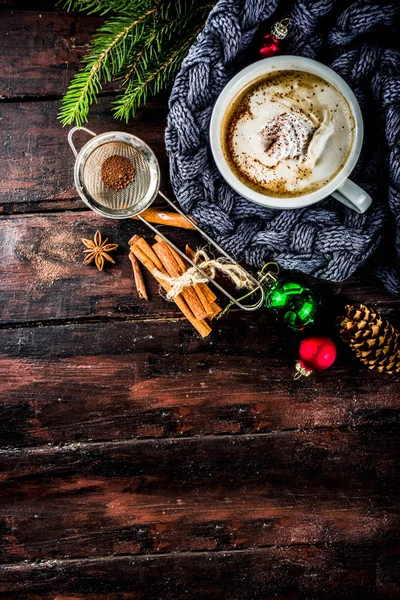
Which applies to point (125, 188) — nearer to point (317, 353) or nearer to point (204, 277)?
point (204, 277)

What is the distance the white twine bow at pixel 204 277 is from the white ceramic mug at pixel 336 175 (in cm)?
13

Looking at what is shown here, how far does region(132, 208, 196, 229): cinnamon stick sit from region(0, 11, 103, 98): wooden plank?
0.88 ft

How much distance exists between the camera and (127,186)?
3.33 feet

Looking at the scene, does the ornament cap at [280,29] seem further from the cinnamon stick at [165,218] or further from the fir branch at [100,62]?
the cinnamon stick at [165,218]

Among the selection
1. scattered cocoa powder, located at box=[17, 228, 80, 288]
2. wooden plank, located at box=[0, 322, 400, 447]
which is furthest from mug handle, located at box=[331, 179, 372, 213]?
scattered cocoa powder, located at box=[17, 228, 80, 288]

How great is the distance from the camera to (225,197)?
0.98m

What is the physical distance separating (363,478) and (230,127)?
0.67 m

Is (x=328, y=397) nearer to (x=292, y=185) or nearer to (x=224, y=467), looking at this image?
(x=224, y=467)

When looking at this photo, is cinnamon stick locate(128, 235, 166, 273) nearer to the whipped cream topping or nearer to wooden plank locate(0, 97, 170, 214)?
wooden plank locate(0, 97, 170, 214)

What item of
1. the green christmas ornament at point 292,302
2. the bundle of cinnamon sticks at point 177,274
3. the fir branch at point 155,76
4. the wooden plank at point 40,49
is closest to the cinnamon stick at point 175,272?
the bundle of cinnamon sticks at point 177,274

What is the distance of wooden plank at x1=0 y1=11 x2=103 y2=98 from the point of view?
1.05 metres

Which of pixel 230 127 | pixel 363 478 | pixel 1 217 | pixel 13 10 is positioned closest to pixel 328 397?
pixel 363 478

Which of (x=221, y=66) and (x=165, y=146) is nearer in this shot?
(x=221, y=66)

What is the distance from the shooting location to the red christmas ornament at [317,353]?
981mm
